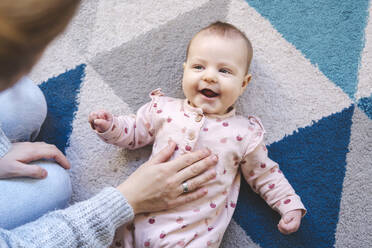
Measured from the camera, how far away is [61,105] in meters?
0.98

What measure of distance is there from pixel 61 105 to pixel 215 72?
464 mm

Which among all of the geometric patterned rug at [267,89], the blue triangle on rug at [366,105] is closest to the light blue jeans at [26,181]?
the geometric patterned rug at [267,89]

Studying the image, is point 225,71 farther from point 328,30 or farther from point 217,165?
point 328,30

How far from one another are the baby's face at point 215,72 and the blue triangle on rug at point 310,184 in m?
0.22

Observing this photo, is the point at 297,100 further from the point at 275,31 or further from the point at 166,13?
the point at 166,13

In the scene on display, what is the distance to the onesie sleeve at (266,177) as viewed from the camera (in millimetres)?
843

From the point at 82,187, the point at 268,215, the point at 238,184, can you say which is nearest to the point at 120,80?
the point at 82,187

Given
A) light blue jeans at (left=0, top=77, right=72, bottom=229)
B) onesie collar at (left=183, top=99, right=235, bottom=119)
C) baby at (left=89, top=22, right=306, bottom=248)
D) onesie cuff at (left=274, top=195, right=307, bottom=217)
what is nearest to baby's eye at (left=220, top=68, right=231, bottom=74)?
baby at (left=89, top=22, right=306, bottom=248)

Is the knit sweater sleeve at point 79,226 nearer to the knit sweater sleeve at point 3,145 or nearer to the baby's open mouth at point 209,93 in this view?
the knit sweater sleeve at point 3,145

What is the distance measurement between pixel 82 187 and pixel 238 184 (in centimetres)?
43

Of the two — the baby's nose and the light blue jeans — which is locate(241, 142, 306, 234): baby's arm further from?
the light blue jeans

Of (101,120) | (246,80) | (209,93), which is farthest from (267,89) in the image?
(101,120)

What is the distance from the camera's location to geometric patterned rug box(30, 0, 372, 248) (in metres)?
Result: 0.90

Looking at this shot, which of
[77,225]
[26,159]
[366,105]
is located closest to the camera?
[77,225]
